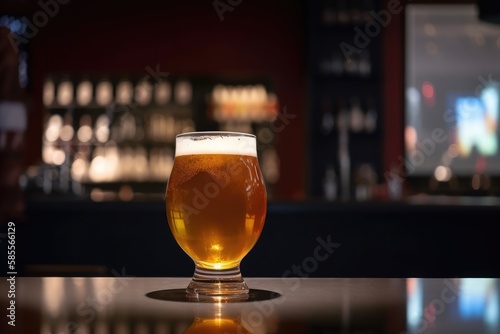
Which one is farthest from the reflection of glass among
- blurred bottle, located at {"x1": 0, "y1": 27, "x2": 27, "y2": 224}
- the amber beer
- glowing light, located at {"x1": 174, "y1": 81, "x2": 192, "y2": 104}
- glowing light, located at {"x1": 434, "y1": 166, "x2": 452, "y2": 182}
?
glowing light, located at {"x1": 434, "y1": 166, "x2": 452, "y2": 182}

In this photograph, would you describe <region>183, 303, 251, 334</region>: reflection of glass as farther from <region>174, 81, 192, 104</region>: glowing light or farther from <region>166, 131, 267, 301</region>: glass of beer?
<region>174, 81, 192, 104</region>: glowing light

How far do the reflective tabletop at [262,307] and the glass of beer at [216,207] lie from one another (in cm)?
4

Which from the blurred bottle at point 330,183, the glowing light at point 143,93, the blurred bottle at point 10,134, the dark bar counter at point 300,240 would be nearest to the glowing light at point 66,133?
the glowing light at point 143,93

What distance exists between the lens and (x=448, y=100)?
22.6ft

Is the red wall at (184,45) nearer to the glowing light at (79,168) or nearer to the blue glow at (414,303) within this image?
the glowing light at (79,168)

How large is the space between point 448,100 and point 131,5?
10.5 feet

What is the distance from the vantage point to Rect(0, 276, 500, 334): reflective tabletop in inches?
22.7

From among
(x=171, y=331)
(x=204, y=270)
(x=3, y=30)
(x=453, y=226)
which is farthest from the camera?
(x=453, y=226)

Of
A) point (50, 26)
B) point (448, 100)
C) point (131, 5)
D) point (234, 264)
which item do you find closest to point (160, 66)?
point (131, 5)

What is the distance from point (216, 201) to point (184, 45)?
6194mm

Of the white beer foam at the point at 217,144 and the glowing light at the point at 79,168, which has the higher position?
the white beer foam at the point at 217,144

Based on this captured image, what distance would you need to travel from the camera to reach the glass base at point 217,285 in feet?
2.60

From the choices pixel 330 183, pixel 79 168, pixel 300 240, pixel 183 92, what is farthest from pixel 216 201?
pixel 79 168

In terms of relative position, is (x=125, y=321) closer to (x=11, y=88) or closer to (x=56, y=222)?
(x=11, y=88)
